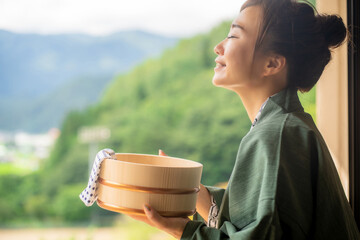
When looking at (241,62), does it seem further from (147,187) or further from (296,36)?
(147,187)

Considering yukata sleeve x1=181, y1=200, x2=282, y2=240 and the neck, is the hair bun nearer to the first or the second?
the neck

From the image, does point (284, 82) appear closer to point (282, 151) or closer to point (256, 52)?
point (256, 52)

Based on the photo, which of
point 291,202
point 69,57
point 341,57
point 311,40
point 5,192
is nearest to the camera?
point 291,202

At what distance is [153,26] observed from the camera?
616cm

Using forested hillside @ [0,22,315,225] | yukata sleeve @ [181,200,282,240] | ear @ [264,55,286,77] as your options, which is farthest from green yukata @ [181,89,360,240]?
forested hillside @ [0,22,315,225]

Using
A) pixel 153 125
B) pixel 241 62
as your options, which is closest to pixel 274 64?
pixel 241 62

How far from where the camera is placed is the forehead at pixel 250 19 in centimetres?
A: 95

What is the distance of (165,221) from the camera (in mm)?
821

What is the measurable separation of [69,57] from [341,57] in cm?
499

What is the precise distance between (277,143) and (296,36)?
0.86 feet

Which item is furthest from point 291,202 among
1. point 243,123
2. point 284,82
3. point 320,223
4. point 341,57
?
point 243,123

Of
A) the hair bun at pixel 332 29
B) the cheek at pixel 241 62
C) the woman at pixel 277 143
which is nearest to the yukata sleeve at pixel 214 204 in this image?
the woman at pixel 277 143

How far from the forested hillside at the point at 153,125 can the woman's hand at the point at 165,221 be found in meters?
4.45

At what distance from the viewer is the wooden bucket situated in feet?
2.59
